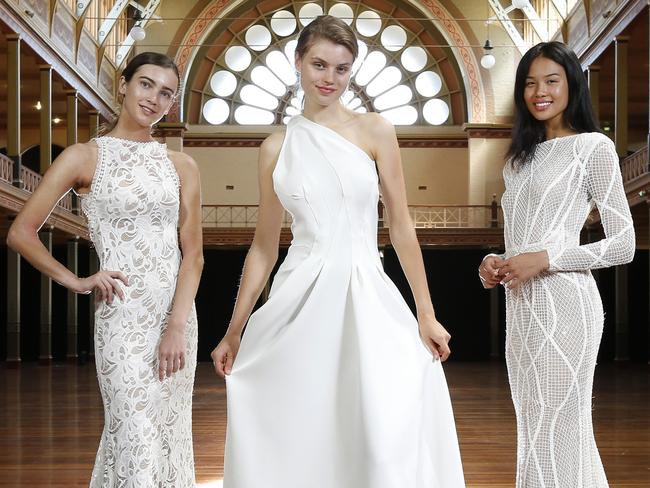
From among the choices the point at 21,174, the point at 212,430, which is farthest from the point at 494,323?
the point at 212,430

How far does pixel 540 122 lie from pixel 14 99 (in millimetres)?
18139

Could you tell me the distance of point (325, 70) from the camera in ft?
9.06

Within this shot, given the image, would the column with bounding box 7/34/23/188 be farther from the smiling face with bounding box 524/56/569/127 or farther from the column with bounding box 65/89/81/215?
the smiling face with bounding box 524/56/569/127

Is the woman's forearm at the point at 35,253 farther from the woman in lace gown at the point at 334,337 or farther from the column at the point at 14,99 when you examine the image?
the column at the point at 14,99

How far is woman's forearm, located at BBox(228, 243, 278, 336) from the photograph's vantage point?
2801 mm

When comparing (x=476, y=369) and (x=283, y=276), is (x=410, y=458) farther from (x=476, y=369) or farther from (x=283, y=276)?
(x=476, y=369)

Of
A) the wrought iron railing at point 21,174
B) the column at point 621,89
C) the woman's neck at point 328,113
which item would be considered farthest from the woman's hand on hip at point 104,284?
the column at point 621,89

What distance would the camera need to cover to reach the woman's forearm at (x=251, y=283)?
2801mm

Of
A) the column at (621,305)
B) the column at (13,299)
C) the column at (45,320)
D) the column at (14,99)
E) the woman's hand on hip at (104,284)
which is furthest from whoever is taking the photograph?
the column at (45,320)

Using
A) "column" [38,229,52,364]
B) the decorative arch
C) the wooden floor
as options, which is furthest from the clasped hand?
the decorative arch

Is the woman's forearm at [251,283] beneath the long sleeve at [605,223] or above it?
beneath

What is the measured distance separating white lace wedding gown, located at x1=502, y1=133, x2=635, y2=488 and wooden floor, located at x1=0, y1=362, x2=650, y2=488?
313 centimetres

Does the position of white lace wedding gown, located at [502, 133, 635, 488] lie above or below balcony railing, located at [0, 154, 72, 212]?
below

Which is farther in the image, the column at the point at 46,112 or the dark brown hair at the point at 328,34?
the column at the point at 46,112
